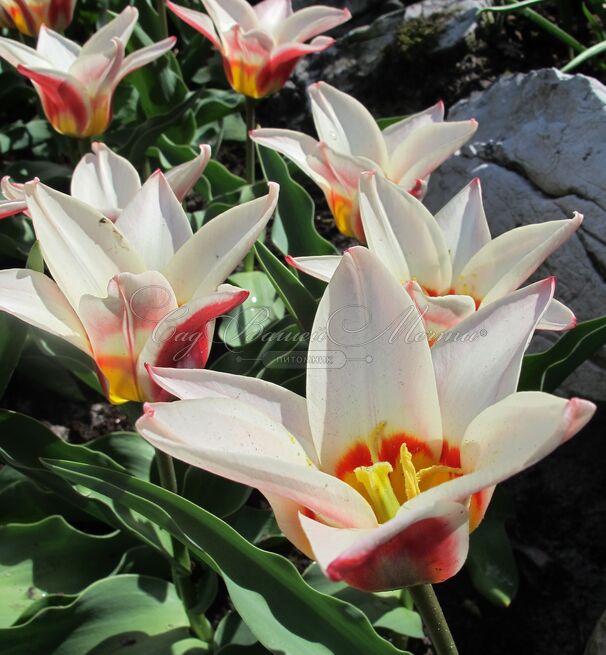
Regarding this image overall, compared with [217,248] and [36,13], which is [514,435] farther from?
[36,13]

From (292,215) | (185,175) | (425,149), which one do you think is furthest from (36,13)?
(425,149)

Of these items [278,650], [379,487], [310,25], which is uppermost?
[310,25]

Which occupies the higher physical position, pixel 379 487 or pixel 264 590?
pixel 379 487

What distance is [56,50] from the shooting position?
1772 mm

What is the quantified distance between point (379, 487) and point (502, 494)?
0.67 metres

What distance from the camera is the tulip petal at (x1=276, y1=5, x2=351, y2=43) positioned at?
1791 millimetres

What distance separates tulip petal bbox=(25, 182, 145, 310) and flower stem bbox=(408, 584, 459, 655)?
52 centimetres

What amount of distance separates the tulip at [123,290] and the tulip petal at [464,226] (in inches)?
13.2

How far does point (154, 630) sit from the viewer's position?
1269mm

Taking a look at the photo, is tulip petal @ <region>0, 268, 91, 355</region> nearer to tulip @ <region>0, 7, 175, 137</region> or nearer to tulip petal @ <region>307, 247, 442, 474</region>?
tulip petal @ <region>307, 247, 442, 474</region>

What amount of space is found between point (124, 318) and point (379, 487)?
0.36m

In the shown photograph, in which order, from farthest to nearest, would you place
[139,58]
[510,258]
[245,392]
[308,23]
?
[308,23], [139,58], [510,258], [245,392]

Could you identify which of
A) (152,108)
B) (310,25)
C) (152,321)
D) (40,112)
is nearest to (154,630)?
(152,321)

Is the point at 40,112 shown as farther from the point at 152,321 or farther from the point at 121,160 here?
the point at 152,321
